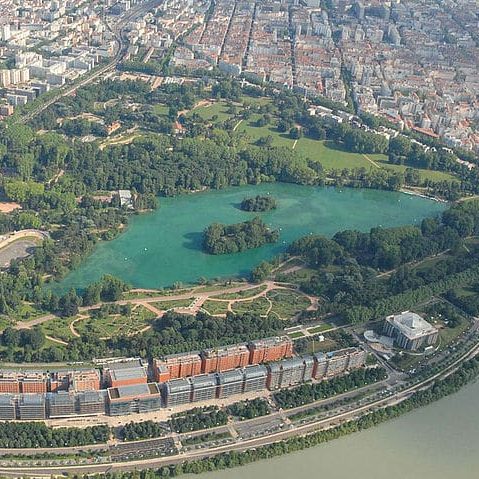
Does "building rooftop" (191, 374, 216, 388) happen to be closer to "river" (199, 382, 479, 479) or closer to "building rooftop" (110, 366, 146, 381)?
"building rooftop" (110, 366, 146, 381)

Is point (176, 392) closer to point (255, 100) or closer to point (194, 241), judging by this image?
point (194, 241)

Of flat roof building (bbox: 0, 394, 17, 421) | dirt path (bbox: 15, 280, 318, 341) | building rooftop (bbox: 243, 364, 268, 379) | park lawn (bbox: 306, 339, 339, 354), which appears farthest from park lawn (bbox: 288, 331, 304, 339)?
flat roof building (bbox: 0, 394, 17, 421)

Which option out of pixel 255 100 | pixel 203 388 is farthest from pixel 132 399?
pixel 255 100

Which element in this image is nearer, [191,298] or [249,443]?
[249,443]

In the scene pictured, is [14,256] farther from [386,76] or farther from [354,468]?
[386,76]

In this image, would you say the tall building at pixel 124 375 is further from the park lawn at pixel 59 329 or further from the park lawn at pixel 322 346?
the park lawn at pixel 322 346

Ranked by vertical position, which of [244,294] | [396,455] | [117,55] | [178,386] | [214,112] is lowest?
[396,455]

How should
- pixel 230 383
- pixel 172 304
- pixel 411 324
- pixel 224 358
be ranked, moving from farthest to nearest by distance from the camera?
pixel 172 304 < pixel 411 324 < pixel 224 358 < pixel 230 383
